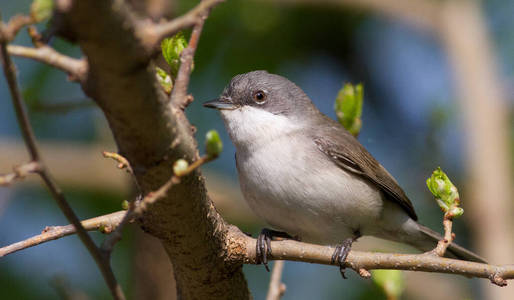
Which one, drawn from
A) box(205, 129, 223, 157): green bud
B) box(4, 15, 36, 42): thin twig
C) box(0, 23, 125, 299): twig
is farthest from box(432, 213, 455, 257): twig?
box(4, 15, 36, 42): thin twig

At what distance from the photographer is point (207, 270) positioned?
2666 millimetres

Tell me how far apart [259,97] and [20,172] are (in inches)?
110

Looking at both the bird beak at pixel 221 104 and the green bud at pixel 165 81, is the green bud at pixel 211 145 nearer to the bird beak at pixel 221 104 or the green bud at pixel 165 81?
the green bud at pixel 165 81

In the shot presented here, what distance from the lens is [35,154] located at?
1.48 metres

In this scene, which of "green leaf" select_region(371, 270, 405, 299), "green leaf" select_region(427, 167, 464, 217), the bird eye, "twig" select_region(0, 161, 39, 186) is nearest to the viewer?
"twig" select_region(0, 161, 39, 186)

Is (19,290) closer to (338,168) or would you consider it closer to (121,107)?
(338,168)

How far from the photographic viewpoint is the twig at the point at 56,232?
213 cm

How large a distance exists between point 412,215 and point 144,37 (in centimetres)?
322

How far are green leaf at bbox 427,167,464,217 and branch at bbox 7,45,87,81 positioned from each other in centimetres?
163

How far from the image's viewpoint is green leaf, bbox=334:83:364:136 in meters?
3.69

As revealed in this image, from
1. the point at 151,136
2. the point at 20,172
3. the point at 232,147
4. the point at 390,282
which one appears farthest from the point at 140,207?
the point at 232,147

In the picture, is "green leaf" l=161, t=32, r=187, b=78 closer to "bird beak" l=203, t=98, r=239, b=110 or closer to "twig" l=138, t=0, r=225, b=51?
"twig" l=138, t=0, r=225, b=51

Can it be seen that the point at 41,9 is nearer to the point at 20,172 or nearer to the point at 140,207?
the point at 20,172

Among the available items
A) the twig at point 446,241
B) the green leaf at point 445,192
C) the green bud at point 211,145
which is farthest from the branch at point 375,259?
the green bud at point 211,145
